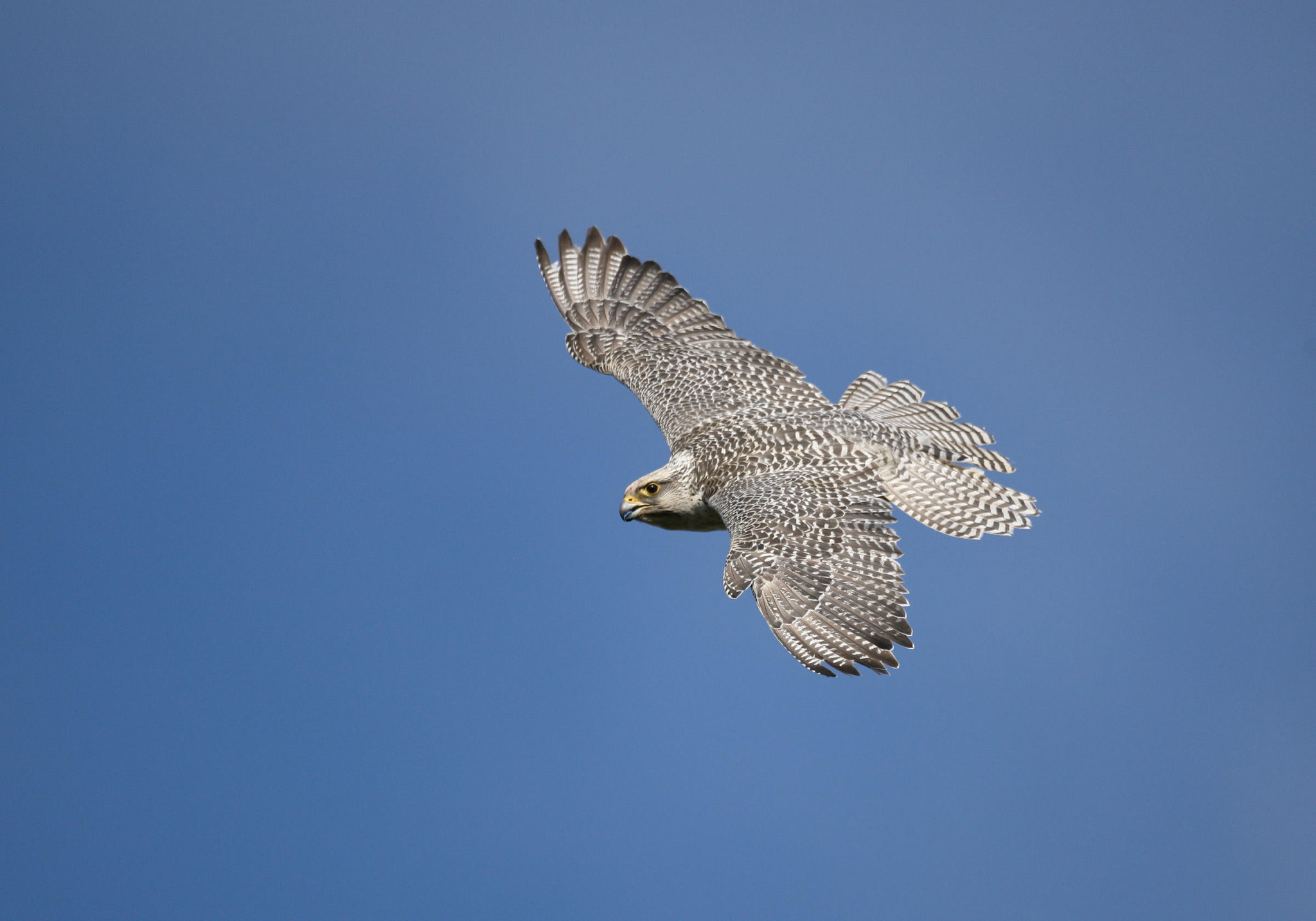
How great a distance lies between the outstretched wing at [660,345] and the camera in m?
12.8

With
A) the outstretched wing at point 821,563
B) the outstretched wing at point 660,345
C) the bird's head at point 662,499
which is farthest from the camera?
the outstretched wing at point 660,345

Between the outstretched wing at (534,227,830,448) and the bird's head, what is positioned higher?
the outstretched wing at (534,227,830,448)

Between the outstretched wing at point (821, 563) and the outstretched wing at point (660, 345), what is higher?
the outstretched wing at point (660, 345)

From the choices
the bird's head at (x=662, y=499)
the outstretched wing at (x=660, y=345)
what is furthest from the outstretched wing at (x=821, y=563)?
the outstretched wing at (x=660, y=345)

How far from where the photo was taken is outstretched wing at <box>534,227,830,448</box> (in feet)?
41.8

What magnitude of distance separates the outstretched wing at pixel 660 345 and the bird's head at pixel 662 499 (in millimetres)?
924

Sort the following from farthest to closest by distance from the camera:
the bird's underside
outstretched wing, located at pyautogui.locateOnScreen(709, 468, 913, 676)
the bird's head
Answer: the bird's head, the bird's underside, outstretched wing, located at pyautogui.locateOnScreen(709, 468, 913, 676)

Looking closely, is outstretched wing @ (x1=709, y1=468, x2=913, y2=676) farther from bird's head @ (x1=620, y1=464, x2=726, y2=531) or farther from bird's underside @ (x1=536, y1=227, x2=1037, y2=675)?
bird's head @ (x1=620, y1=464, x2=726, y2=531)

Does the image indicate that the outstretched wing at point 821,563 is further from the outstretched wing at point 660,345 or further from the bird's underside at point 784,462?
the outstretched wing at point 660,345

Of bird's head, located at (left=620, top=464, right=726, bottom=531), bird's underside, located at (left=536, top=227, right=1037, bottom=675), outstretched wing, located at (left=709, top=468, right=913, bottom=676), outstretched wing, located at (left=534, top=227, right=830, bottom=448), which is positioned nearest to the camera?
outstretched wing, located at (left=709, top=468, right=913, bottom=676)

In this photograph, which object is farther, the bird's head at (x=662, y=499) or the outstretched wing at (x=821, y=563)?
the bird's head at (x=662, y=499)

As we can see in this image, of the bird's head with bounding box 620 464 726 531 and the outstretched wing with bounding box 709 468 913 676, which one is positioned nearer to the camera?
the outstretched wing with bounding box 709 468 913 676

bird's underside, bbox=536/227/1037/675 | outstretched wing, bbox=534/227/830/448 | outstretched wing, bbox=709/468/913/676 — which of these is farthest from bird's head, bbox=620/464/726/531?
outstretched wing, bbox=534/227/830/448

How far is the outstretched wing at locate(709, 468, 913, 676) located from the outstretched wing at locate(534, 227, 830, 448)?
1.60m
